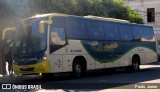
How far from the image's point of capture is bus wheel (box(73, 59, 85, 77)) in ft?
57.6

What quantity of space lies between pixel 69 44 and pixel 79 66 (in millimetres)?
1307

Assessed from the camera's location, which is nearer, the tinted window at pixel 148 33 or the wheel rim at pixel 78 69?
the wheel rim at pixel 78 69

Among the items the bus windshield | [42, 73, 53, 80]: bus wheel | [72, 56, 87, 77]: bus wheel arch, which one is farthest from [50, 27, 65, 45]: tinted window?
[42, 73, 53, 80]: bus wheel

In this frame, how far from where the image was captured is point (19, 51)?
16719mm

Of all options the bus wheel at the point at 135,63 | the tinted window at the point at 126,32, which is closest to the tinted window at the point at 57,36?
the tinted window at the point at 126,32

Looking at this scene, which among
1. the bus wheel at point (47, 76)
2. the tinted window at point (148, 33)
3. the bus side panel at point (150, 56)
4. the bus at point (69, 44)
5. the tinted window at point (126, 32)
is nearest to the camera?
the bus at point (69, 44)

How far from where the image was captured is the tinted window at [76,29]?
17.5m

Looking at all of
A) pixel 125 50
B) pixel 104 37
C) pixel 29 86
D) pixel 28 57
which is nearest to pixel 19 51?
pixel 28 57

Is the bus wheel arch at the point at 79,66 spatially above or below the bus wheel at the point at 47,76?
above

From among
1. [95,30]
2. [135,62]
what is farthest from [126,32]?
[95,30]

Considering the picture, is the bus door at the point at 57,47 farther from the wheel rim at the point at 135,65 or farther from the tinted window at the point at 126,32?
the wheel rim at the point at 135,65

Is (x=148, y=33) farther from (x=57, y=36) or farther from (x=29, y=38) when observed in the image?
(x=29, y=38)

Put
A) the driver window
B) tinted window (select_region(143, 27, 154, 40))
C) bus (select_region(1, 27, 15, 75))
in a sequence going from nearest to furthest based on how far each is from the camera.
Answer: the driver window
bus (select_region(1, 27, 15, 75))
tinted window (select_region(143, 27, 154, 40))

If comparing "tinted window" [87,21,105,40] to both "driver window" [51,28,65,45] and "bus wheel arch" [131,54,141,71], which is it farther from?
"bus wheel arch" [131,54,141,71]
